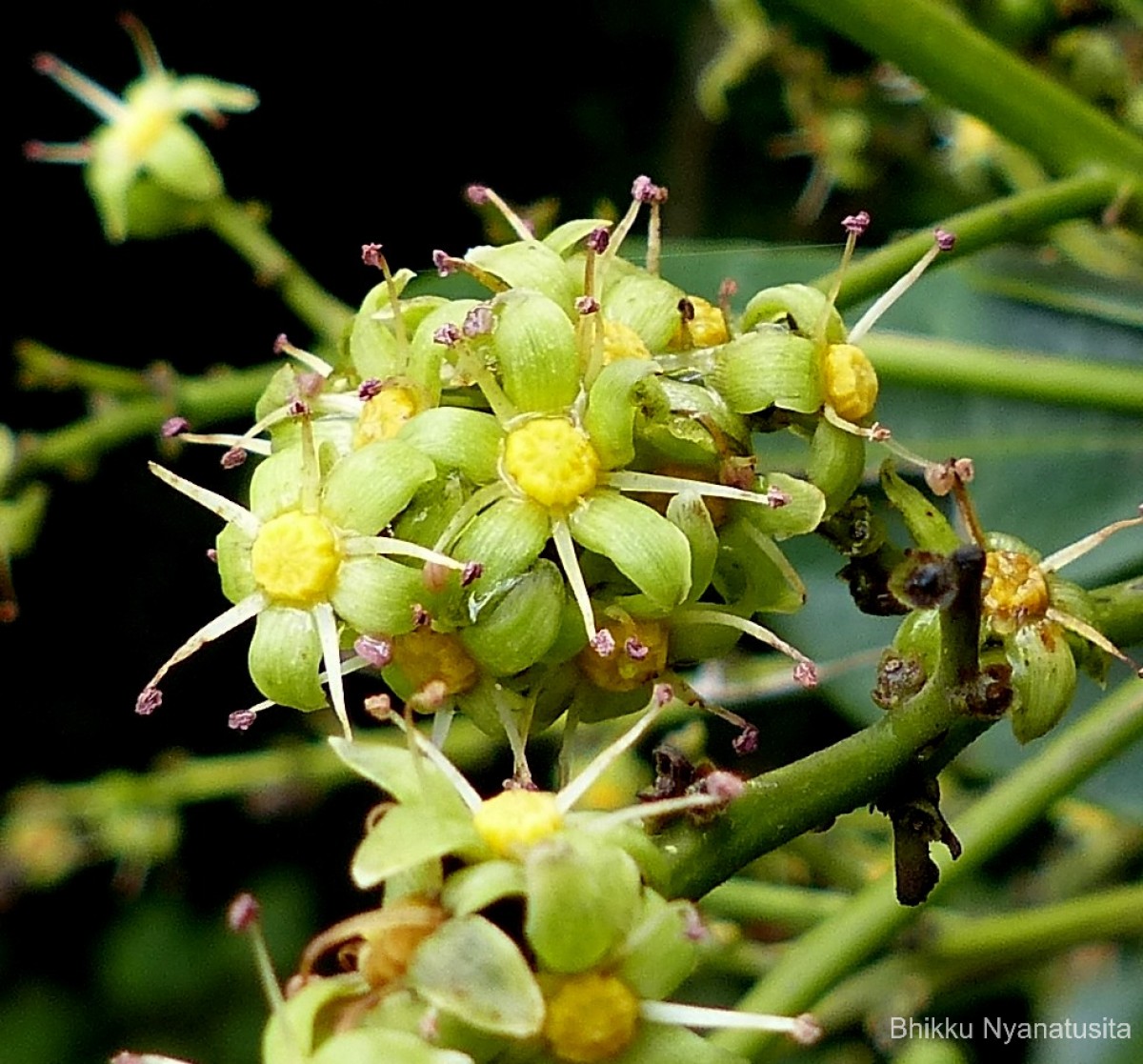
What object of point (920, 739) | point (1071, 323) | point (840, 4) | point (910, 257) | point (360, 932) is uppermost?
point (1071, 323)

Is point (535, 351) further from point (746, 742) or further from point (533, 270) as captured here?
point (746, 742)

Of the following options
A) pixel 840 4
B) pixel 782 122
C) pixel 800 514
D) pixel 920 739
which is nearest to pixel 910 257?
pixel 840 4

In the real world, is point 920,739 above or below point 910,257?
below

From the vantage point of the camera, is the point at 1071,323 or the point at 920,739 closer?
the point at 920,739

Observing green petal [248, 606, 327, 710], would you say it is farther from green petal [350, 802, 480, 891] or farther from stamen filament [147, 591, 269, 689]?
green petal [350, 802, 480, 891]

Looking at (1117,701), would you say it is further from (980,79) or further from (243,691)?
(243,691)

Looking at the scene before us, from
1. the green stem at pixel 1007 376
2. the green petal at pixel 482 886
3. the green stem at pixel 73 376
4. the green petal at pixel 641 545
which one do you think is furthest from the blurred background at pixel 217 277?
the green petal at pixel 482 886

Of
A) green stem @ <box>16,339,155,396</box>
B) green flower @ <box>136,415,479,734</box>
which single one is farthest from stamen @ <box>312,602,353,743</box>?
green stem @ <box>16,339,155,396</box>
